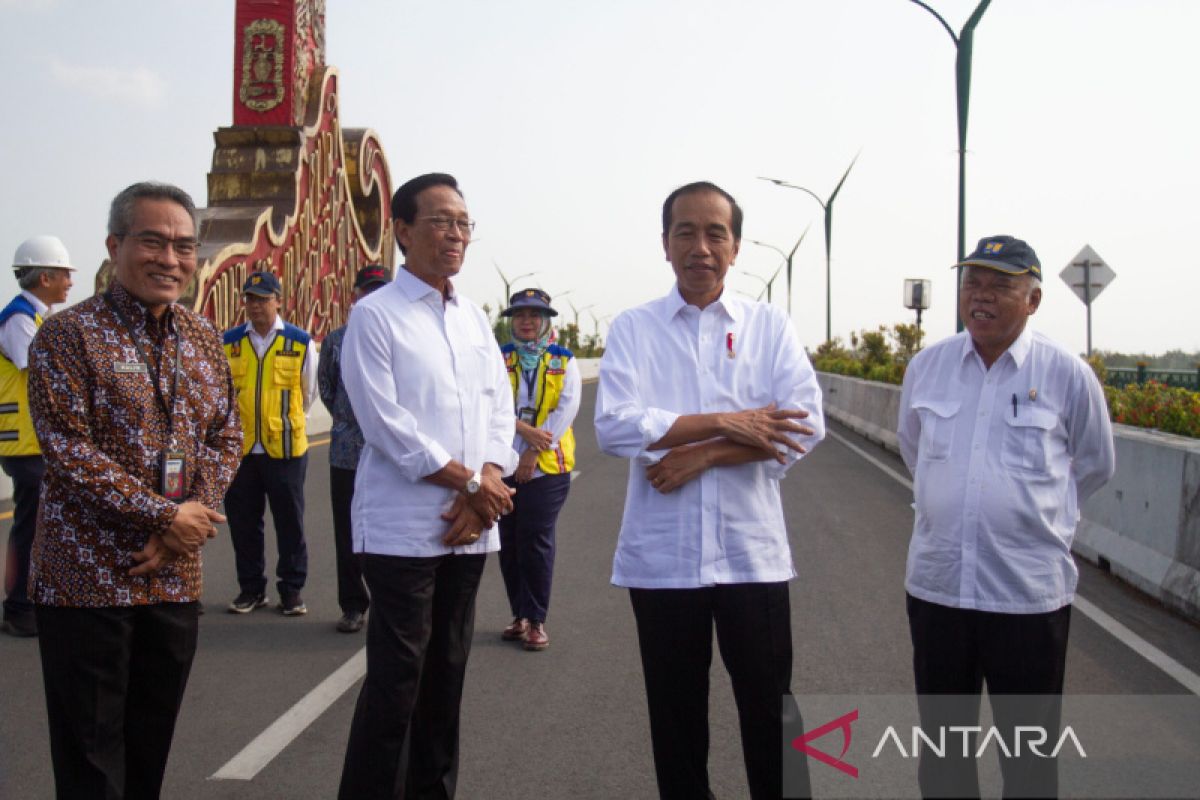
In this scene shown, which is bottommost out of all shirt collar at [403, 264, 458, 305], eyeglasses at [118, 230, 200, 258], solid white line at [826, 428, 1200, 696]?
solid white line at [826, 428, 1200, 696]

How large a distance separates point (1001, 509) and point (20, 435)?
17.5 feet

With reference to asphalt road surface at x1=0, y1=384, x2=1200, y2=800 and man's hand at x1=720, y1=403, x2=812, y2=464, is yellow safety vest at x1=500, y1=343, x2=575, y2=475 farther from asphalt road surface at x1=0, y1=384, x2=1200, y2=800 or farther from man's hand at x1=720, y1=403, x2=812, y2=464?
man's hand at x1=720, y1=403, x2=812, y2=464

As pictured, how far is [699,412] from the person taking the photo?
3348mm

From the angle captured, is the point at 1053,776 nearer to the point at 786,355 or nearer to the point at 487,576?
the point at 786,355

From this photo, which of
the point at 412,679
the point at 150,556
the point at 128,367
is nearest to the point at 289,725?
the point at 412,679

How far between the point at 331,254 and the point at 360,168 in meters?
3.31

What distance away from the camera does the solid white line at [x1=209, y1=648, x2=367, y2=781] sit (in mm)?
4230

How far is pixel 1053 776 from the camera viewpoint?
319cm

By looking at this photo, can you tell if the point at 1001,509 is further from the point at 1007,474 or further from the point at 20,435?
the point at 20,435

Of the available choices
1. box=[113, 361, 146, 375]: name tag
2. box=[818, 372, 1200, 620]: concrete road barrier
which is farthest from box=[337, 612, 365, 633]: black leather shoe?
box=[818, 372, 1200, 620]: concrete road barrier

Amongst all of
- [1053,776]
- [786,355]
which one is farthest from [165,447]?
[1053,776]

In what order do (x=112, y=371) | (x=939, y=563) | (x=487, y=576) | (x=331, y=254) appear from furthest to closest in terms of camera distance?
(x=331, y=254) < (x=487, y=576) < (x=939, y=563) < (x=112, y=371)

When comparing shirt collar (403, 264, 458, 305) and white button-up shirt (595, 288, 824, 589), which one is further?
shirt collar (403, 264, 458, 305)

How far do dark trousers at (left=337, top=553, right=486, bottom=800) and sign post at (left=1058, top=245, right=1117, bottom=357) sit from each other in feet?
54.0
